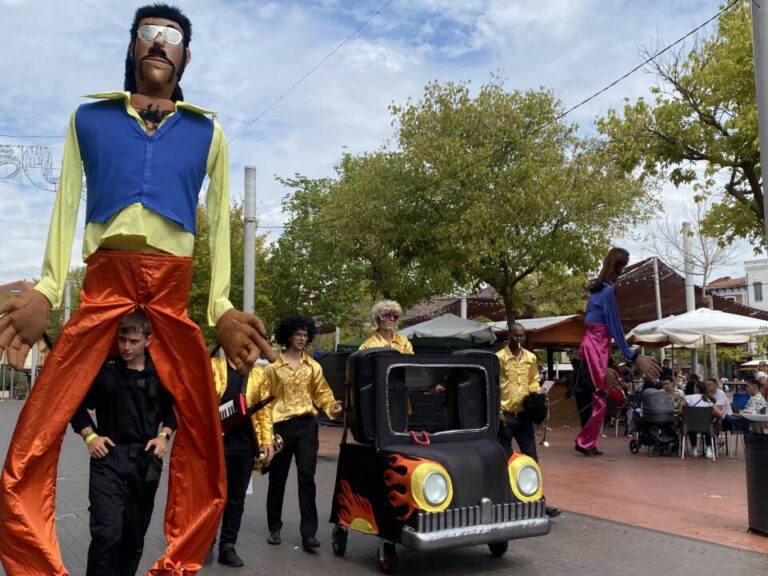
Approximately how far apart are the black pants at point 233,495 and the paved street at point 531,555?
0.23 m

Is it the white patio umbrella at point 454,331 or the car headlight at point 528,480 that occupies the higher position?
the white patio umbrella at point 454,331

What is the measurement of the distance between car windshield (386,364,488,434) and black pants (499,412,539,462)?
111cm

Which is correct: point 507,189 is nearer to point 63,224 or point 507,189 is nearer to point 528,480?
point 528,480

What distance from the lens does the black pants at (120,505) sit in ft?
12.5

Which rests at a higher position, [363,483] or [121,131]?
[121,131]

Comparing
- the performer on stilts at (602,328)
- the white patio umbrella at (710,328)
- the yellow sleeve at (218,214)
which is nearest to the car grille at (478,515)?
the yellow sleeve at (218,214)

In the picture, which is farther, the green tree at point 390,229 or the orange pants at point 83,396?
the green tree at point 390,229

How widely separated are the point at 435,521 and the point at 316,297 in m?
18.9

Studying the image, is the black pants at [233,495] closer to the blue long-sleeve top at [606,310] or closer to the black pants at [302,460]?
the black pants at [302,460]

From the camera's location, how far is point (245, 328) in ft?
13.0

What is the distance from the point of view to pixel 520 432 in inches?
290

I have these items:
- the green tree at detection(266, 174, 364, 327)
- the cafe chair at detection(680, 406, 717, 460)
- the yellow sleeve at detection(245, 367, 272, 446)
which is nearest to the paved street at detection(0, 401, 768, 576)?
the yellow sleeve at detection(245, 367, 272, 446)

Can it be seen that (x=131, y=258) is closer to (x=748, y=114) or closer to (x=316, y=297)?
(x=748, y=114)

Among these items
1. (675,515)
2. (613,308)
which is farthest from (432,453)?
(613,308)
